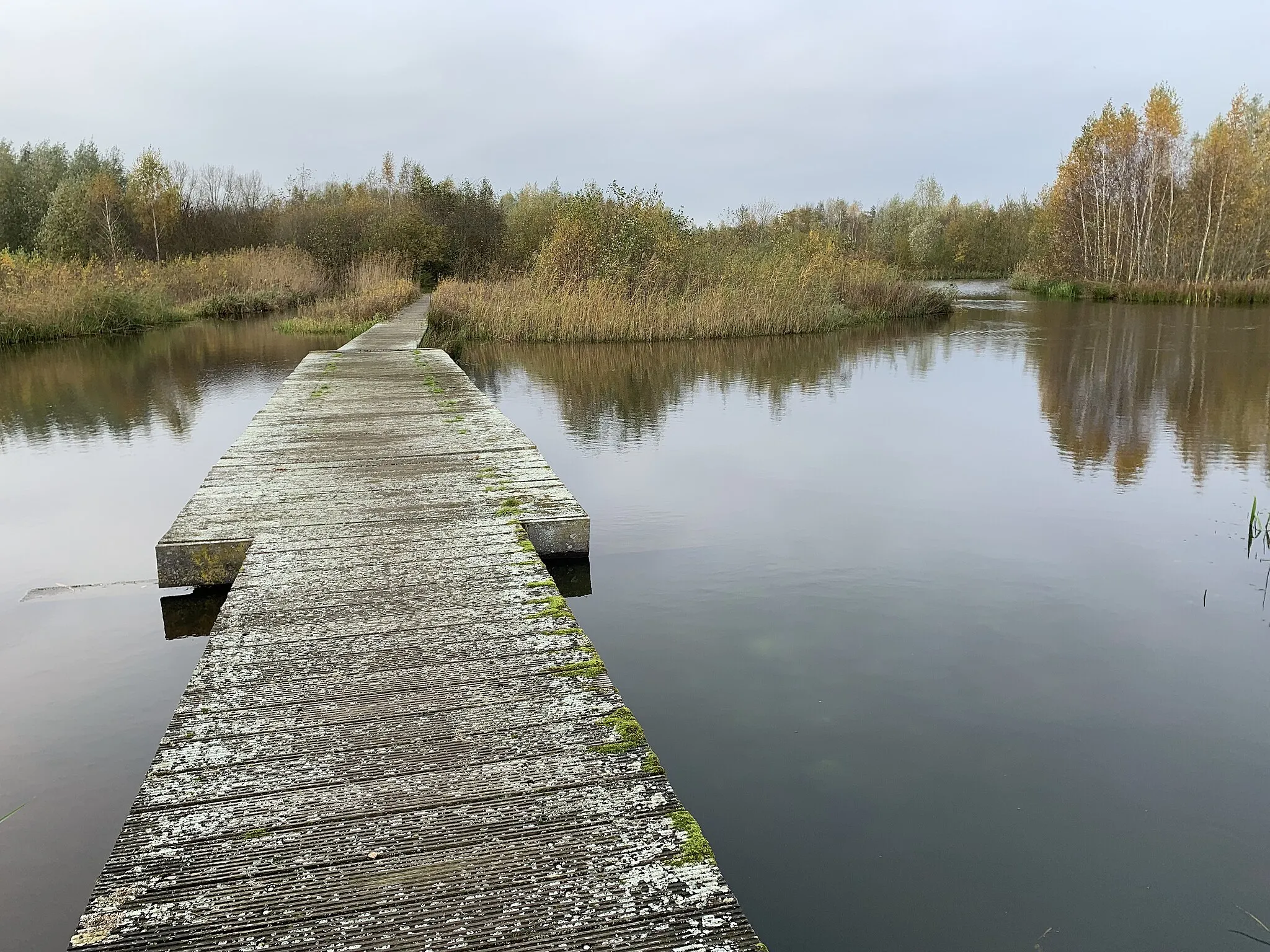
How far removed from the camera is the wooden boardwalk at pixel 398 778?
130 cm

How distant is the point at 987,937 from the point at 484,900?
108cm

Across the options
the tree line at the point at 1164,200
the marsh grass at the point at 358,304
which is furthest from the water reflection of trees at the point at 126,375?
the tree line at the point at 1164,200

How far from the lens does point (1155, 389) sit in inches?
335

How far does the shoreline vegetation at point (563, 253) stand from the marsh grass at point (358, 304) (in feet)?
0.20

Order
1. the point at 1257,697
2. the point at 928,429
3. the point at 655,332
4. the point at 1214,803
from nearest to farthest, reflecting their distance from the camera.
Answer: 1. the point at 1214,803
2. the point at 1257,697
3. the point at 928,429
4. the point at 655,332

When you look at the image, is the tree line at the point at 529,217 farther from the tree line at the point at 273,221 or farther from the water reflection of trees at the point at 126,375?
the water reflection of trees at the point at 126,375

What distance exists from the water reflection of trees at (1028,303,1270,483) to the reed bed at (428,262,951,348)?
139 inches

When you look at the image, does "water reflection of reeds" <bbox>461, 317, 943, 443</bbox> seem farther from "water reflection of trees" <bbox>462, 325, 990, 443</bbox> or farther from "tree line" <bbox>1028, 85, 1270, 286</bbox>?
"tree line" <bbox>1028, 85, 1270, 286</bbox>

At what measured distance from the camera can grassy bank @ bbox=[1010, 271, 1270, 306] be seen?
18.6m

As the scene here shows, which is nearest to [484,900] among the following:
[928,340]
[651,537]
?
[651,537]

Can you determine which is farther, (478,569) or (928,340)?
(928,340)

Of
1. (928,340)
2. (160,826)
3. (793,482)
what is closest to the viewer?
(160,826)

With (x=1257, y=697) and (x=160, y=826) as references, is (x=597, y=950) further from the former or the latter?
(x=1257, y=697)

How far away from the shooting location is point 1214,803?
2.20 meters
